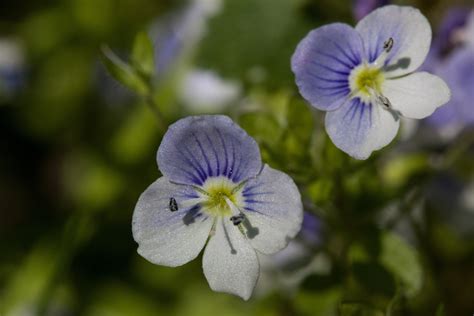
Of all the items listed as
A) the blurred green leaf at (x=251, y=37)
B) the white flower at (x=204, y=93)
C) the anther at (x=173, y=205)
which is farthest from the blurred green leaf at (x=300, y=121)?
the white flower at (x=204, y=93)

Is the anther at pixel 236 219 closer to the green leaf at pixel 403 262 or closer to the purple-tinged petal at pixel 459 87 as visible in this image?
the green leaf at pixel 403 262

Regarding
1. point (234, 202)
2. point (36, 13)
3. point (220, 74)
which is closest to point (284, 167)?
point (234, 202)

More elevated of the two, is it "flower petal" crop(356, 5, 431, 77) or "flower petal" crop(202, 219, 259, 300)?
"flower petal" crop(356, 5, 431, 77)

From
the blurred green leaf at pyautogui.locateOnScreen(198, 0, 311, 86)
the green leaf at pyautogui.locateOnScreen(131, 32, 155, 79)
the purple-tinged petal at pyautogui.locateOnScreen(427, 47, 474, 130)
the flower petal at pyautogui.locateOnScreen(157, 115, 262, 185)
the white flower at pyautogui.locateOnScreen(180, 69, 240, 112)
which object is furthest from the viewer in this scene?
the white flower at pyautogui.locateOnScreen(180, 69, 240, 112)

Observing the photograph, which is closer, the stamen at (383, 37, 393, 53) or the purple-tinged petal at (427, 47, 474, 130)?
the stamen at (383, 37, 393, 53)

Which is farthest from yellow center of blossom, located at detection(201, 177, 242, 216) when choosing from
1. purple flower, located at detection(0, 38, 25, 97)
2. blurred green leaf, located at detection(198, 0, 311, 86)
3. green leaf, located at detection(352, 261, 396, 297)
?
purple flower, located at detection(0, 38, 25, 97)

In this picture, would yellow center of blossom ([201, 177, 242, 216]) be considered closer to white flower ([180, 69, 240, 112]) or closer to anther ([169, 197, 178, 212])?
anther ([169, 197, 178, 212])
